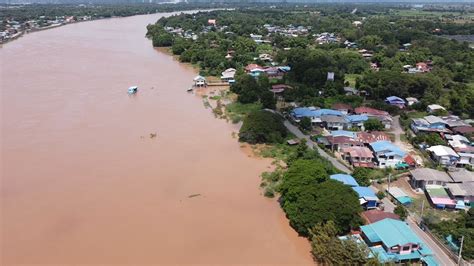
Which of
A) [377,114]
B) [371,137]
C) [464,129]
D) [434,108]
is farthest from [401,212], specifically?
[434,108]

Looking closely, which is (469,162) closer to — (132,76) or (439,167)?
(439,167)

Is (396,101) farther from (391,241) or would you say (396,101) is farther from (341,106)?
(391,241)

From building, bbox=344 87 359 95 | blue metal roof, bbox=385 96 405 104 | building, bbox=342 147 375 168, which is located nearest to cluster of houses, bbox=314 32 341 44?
building, bbox=344 87 359 95

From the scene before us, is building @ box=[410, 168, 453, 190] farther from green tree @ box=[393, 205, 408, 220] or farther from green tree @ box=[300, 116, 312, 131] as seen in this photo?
green tree @ box=[300, 116, 312, 131]

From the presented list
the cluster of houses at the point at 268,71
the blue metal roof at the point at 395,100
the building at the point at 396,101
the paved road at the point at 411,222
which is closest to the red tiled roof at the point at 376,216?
the paved road at the point at 411,222

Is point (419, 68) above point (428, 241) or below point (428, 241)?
below

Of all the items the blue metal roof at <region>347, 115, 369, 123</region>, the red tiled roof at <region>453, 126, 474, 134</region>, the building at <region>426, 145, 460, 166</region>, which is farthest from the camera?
the blue metal roof at <region>347, 115, 369, 123</region>

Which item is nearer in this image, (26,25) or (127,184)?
(127,184)
